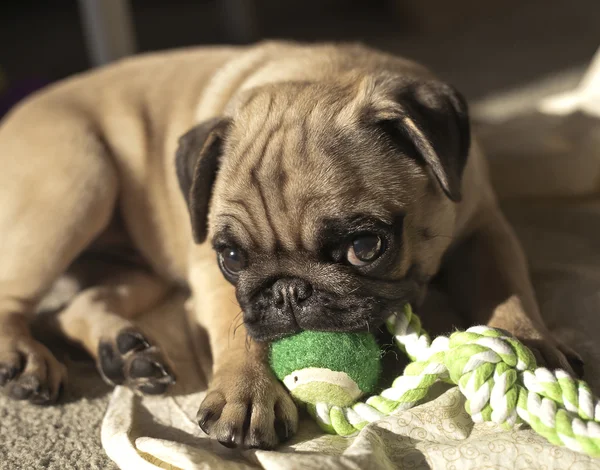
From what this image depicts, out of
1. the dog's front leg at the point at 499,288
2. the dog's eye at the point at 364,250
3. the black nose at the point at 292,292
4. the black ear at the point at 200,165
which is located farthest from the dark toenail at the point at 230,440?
the dog's front leg at the point at 499,288

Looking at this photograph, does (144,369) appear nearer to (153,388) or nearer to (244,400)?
(153,388)

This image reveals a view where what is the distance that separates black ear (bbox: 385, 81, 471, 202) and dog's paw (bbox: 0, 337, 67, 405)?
153 centimetres

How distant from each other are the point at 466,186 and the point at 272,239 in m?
0.95

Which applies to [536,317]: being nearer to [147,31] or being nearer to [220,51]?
[220,51]

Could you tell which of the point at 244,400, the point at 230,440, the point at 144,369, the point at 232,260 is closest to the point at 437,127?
the point at 232,260

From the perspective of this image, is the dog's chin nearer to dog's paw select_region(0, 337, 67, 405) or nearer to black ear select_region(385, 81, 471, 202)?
black ear select_region(385, 81, 471, 202)

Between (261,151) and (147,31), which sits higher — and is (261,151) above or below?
above

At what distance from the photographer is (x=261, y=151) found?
2.38 metres

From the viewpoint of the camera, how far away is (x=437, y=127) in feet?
7.86

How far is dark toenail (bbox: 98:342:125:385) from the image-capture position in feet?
8.76

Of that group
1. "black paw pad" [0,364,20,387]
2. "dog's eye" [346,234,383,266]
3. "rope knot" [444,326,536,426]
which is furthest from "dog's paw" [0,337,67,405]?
"rope knot" [444,326,536,426]

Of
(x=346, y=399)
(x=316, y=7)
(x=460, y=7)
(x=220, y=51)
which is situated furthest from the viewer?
(x=316, y=7)

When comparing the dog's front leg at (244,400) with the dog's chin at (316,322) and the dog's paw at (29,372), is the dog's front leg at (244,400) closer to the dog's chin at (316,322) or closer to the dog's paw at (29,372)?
the dog's chin at (316,322)

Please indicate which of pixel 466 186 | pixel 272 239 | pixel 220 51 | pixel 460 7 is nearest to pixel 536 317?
pixel 466 186
